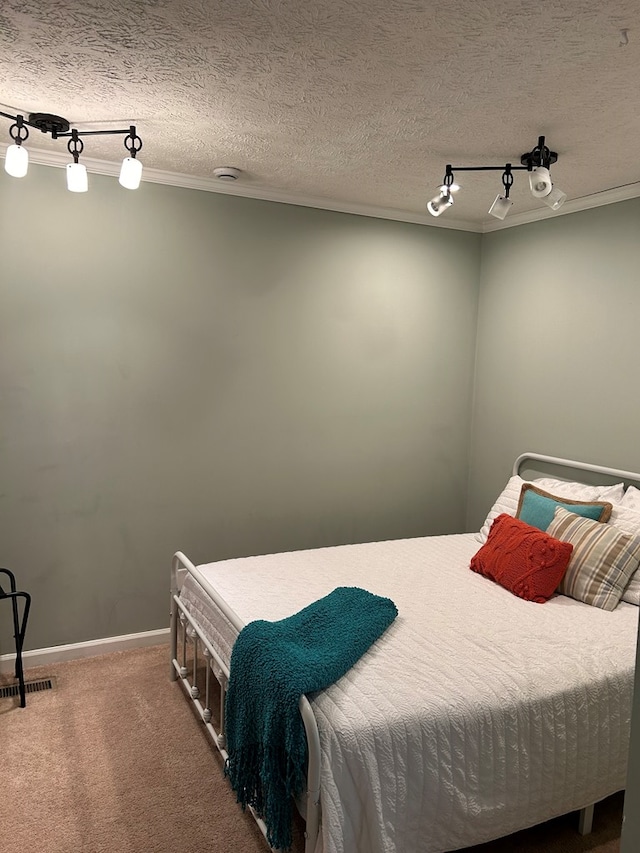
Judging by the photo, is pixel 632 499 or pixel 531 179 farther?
pixel 632 499

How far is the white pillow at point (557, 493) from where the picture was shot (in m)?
3.15


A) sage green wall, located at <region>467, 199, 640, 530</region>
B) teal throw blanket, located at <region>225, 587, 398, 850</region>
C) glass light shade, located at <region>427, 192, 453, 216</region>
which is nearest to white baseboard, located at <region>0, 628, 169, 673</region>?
teal throw blanket, located at <region>225, 587, 398, 850</region>

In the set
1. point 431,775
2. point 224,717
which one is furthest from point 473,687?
point 224,717

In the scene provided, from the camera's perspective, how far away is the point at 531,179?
2.49m

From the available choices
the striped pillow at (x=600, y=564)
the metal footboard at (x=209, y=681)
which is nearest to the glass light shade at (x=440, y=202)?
the striped pillow at (x=600, y=564)

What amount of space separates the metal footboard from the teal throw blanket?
5 cm

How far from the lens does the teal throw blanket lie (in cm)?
184

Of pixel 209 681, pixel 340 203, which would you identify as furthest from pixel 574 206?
pixel 209 681

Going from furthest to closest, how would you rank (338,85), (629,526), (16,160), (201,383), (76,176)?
(201,383) < (629,526) < (76,176) < (16,160) < (338,85)

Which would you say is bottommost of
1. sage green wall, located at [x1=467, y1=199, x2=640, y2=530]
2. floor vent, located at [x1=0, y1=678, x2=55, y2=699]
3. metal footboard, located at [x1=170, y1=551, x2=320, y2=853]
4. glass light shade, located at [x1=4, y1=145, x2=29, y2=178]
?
floor vent, located at [x1=0, y1=678, x2=55, y2=699]

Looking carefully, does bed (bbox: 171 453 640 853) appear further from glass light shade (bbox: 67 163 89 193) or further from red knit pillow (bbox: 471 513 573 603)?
glass light shade (bbox: 67 163 89 193)

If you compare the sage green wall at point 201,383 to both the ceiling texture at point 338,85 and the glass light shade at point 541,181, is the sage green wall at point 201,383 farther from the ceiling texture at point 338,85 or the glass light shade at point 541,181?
the glass light shade at point 541,181

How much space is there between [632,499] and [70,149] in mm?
2995

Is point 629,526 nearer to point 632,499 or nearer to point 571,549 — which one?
point 632,499
